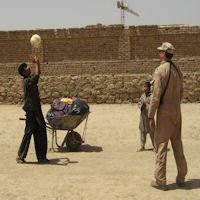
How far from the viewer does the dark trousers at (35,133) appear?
17.4ft

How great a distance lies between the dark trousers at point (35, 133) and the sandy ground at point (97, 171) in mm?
227

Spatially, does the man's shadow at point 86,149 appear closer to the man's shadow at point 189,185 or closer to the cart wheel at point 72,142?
the cart wheel at point 72,142

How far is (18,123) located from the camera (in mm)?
9750

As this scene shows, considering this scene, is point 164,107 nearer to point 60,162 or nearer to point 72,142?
point 60,162

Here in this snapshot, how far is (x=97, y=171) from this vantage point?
4.73 metres

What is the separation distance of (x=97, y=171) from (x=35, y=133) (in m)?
1.36

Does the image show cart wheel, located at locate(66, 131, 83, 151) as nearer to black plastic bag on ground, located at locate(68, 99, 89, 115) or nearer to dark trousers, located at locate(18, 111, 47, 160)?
black plastic bag on ground, located at locate(68, 99, 89, 115)

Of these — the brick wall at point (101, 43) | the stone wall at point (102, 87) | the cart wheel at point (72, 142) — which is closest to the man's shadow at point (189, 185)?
the cart wheel at point (72, 142)

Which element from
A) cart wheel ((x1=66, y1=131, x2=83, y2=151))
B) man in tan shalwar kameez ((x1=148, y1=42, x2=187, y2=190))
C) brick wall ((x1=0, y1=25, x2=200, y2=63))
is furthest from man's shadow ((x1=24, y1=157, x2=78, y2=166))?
brick wall ((x1=0, y1=25, x2=200, y2=63))

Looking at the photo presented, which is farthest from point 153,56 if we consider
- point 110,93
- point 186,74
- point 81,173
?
point 81,173

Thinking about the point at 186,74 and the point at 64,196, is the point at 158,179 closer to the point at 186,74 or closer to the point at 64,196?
the point at 64,196

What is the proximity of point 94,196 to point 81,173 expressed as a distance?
0.96 m

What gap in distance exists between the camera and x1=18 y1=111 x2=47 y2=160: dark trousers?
530 centimetres

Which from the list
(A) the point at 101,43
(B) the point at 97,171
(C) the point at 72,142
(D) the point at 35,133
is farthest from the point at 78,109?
(A) the point at 101,43
